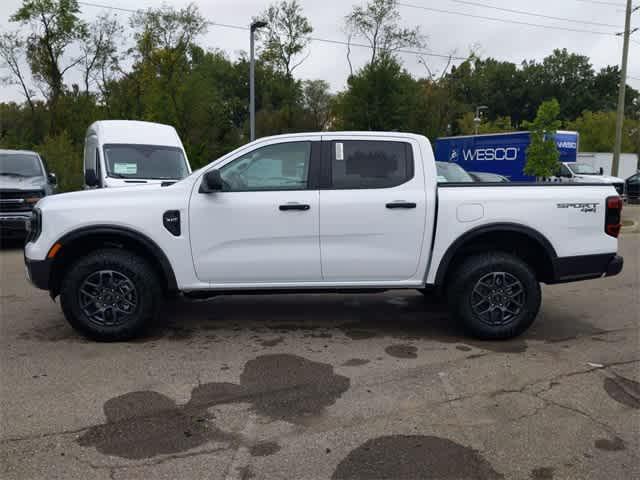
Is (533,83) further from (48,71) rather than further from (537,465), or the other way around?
(537,465)

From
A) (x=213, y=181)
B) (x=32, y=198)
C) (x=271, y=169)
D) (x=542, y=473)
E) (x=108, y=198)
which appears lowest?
(x=542, y=473)

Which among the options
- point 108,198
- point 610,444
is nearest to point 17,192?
point 108,198

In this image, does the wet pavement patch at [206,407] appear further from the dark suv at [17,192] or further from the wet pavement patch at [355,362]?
the dark suv at [17,192]

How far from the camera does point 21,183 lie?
37.2 ft

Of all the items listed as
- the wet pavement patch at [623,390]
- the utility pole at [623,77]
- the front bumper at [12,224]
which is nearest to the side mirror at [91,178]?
the front bumper at [12,224]

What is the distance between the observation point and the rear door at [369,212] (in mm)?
5301

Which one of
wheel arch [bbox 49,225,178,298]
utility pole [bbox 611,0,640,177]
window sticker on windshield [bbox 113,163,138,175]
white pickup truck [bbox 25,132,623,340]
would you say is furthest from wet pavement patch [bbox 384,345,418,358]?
utility pole [bbox 611,0,640,177]

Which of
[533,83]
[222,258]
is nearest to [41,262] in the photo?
Answer: [222,258]

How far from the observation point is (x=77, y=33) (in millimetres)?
32906

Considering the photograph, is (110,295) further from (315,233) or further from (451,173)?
(451,173)

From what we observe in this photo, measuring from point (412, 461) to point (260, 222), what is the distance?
8.53ft

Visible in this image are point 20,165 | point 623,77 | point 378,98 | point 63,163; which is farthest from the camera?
point 378,98

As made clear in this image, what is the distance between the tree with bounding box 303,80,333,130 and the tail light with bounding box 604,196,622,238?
109 ft

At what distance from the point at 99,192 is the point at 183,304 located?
6.82 ft
